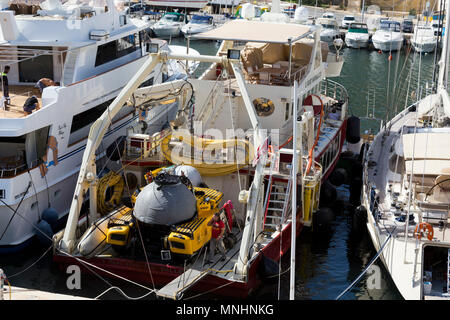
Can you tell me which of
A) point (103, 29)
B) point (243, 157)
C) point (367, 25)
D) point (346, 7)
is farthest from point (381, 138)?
point (346, 7)

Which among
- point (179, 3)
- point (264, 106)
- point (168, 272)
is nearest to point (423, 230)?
point (168, 272)

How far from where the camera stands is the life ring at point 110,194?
22234 millimetres

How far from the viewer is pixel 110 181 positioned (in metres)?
22.7

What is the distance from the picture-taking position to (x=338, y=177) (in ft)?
92.3

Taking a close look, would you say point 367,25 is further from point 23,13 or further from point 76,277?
point 76,277

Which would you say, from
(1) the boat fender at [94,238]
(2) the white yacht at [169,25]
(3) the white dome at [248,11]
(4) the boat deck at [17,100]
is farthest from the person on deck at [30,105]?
(2) the white yacht at [169,25]

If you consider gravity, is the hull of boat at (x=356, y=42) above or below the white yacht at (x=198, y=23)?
below

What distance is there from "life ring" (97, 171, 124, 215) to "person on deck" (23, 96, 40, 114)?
10.5 ft

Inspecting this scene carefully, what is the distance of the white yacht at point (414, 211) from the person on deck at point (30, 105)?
1156 centimetres

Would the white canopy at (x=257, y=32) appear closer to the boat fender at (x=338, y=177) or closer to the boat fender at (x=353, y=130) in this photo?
the boat fender at (x=338, y=177)

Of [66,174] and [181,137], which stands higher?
[181,137]

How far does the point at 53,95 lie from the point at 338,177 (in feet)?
38.5

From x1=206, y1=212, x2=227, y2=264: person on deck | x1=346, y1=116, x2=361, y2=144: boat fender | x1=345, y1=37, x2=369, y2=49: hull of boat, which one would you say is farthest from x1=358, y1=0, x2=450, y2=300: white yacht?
x1=345, y1=37, x2=369, y2=49: hull of boat

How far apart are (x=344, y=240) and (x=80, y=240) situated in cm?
950
